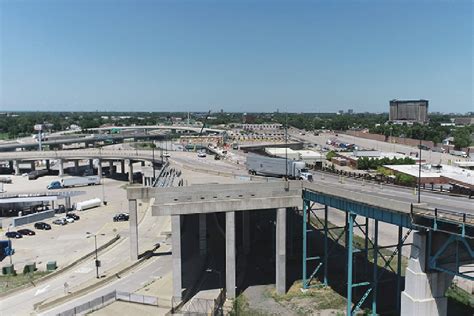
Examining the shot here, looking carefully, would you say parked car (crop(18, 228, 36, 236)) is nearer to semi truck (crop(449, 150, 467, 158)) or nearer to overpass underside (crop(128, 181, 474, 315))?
overpass underside (crop(128, 181, 474, 315))

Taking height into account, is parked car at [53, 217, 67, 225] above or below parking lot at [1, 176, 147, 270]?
above

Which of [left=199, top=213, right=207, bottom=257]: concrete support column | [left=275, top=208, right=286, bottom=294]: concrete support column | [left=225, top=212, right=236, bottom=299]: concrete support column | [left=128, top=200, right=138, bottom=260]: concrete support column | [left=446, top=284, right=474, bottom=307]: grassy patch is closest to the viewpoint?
[left=446, top=284, right=474, bottom=307]: grassy patch

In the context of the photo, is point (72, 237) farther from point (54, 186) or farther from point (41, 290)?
point (54, 186)

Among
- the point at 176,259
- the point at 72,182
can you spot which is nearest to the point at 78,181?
the point at 72,182

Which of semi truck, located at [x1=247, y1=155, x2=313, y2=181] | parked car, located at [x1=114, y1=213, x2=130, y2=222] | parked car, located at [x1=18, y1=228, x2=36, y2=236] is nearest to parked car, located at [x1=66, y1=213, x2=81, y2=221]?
parked car, located at [x1=114, y1=213, x2=130, y2=222]

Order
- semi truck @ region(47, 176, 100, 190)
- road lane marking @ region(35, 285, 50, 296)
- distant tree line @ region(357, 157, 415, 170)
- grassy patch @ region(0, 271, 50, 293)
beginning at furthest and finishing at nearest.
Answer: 1. distant tree line @ region(357, 157, 415, 170)
2. semi truck @ region(47, 176, 100, 190)
3. grassy patch @ region(0, 271, 50, 293)
4. road lane marking @ region(35, 285, 50, 296)

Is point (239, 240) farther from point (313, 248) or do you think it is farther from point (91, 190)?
point (91, 190)
